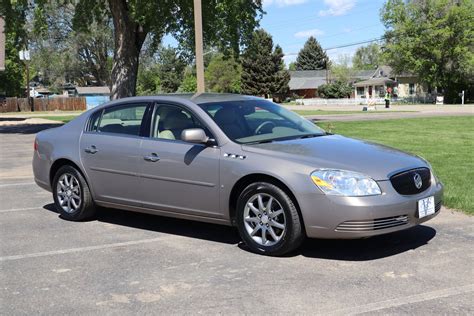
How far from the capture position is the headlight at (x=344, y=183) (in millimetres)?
4906

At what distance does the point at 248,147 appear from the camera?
5.49m

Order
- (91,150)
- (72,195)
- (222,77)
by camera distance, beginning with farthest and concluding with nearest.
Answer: (222,77)
(72,195)
(91,150)

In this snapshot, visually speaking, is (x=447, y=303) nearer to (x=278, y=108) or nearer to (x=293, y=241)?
(x=293, y=241)

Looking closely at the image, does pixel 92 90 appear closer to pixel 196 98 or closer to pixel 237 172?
pixel 196 98

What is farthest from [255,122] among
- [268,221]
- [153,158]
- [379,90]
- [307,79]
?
[307,79]

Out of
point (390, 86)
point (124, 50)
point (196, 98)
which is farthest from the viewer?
point (390, 86)

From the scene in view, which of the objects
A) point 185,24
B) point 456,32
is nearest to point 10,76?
A: point 185,24

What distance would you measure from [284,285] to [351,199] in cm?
98

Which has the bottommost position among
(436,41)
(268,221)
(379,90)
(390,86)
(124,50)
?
(268,221)

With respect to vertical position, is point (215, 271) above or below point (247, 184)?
below

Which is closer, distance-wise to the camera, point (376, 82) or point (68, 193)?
point (68, 193)

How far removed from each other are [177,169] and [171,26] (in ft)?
64.6

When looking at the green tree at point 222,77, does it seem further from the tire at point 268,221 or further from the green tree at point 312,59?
the tire at point 268,221

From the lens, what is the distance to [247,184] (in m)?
5.45
